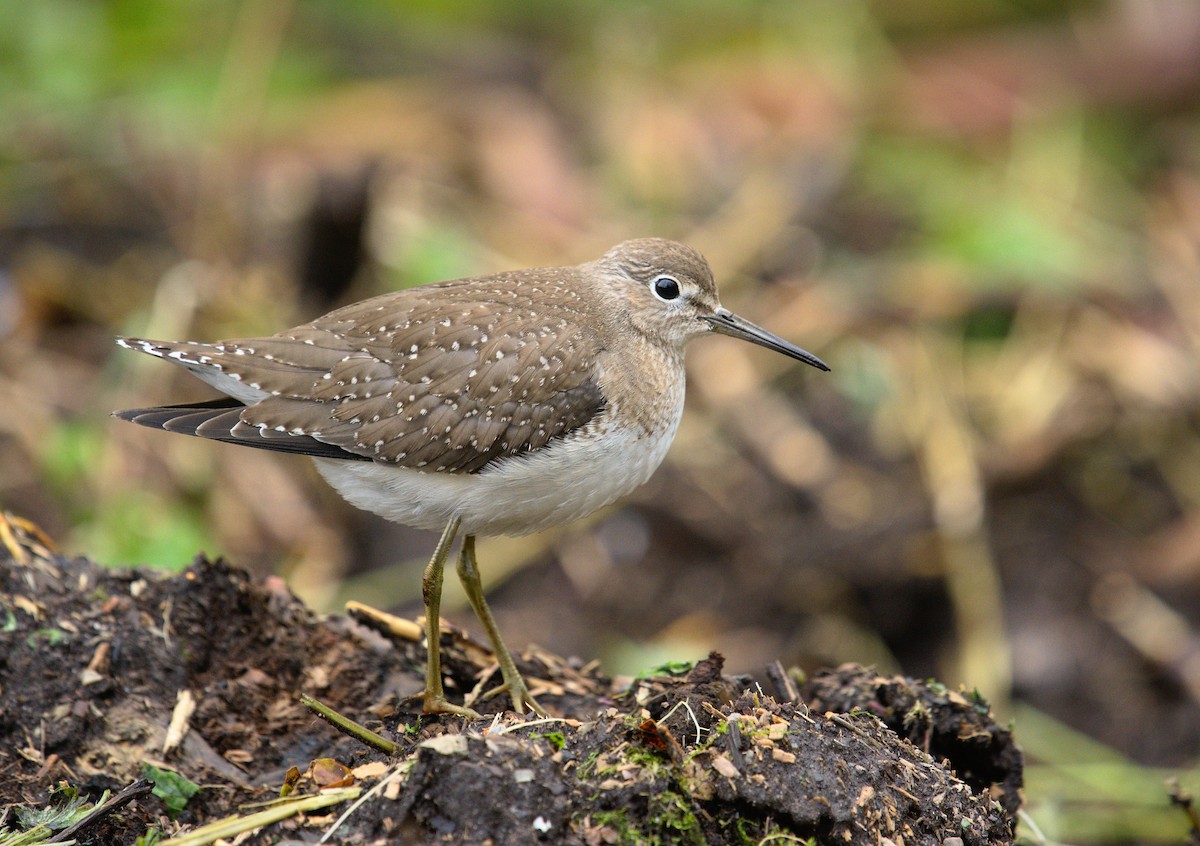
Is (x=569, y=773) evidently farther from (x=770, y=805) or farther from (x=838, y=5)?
(x=838, y=5)

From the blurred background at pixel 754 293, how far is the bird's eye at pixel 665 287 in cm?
248

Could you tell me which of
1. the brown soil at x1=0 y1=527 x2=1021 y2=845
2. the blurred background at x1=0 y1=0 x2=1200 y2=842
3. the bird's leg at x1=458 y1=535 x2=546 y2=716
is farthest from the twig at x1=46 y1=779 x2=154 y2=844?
the blurred background at x1=0 y1=0 x2=1200 y2=842

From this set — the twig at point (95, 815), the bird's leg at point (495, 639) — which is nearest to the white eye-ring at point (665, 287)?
the bird's leg at point (495, 639)

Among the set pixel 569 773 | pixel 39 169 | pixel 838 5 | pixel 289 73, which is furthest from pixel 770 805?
pixel 838 5

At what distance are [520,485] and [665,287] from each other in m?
1.38

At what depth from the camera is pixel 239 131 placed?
9664mm

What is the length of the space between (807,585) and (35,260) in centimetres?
588

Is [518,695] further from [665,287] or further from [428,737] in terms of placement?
[665,287]

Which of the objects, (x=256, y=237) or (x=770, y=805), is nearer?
(x=770, y=805)

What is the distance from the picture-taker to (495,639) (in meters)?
5.14

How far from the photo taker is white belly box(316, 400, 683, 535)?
503 cm

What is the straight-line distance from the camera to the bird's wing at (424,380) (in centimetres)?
505

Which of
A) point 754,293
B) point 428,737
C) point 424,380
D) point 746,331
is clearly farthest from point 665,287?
point 754,293

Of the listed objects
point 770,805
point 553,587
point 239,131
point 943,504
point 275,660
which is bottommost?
point 553,587
